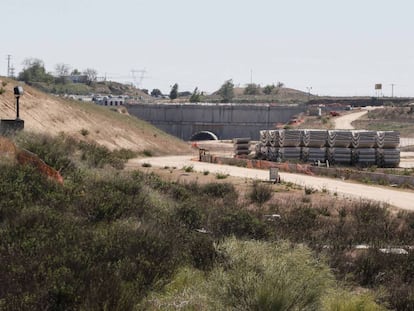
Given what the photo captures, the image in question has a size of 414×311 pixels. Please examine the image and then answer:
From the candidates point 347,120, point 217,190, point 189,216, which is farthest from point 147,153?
point 347,120

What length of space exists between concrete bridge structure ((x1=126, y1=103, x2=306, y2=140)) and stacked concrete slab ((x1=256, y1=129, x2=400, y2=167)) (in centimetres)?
6583

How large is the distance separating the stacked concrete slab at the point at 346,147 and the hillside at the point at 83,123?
18190mm

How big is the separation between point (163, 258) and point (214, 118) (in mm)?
107410

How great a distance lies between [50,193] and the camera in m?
14.9

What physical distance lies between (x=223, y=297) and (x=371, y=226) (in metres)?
10.7

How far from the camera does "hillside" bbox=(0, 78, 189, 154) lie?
54.1 metres

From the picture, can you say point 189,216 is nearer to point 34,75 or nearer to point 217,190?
point 217,190

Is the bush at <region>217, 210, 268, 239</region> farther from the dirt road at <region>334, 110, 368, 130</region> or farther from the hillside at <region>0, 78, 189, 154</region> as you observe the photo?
the dirt road at <region>334, 110, 368, 130</region>

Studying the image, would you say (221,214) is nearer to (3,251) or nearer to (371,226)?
(371,226)

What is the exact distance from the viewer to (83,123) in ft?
202

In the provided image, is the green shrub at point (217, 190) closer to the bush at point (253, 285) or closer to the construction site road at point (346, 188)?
the construction site road at point (346, 188)

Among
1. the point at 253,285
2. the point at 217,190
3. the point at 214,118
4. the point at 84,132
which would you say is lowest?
the point at 217,190

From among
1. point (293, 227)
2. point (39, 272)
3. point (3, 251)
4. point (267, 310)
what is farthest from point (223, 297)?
point (293, 227)

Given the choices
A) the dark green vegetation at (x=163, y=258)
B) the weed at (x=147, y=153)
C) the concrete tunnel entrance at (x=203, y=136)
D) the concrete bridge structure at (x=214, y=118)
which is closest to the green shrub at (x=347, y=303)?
the dark green vegetation at (x=163, y=258)
